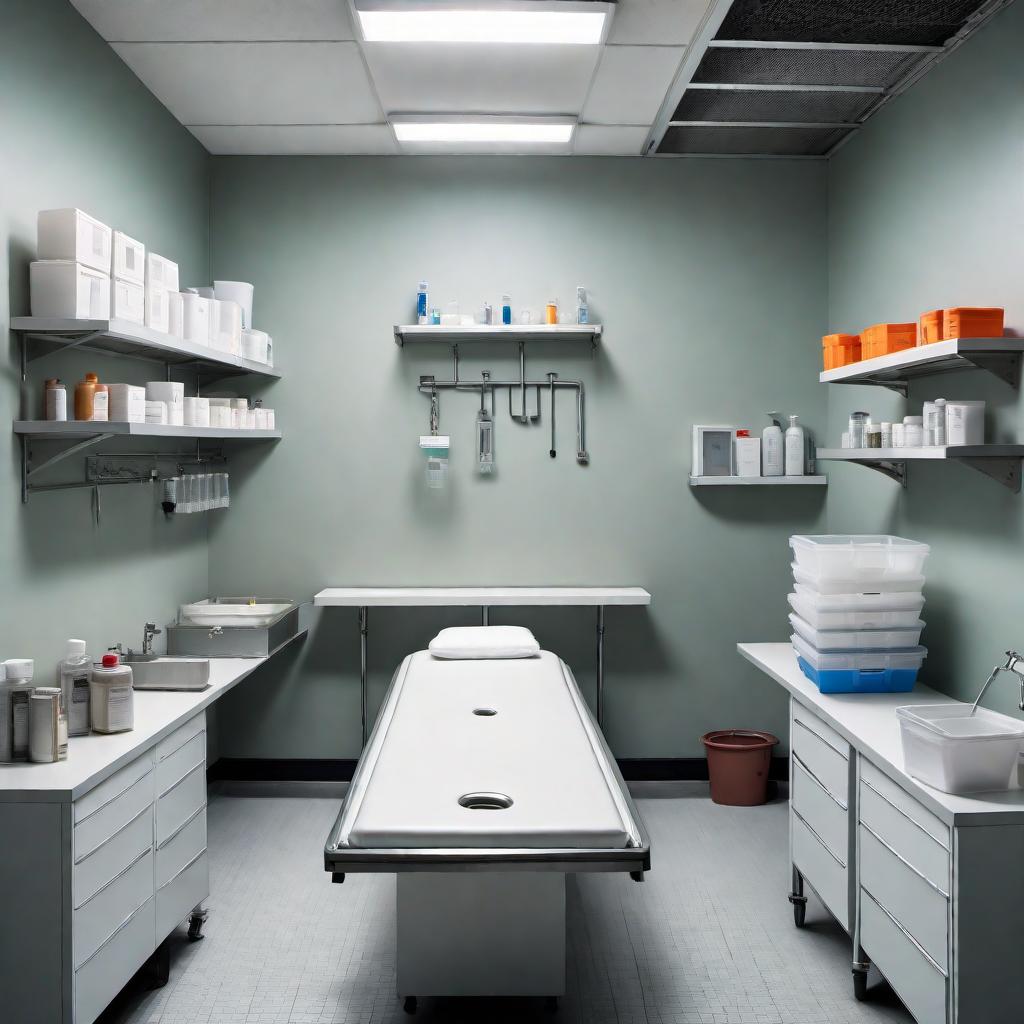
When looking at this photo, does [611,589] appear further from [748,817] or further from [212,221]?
[212,221]

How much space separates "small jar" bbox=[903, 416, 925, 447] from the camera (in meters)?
2.82

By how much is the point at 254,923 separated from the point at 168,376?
210 cm

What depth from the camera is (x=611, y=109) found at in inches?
146

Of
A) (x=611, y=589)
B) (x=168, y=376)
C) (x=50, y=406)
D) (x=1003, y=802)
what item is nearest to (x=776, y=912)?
(x=1003, y=802)

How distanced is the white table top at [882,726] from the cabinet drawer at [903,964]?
1.24ft

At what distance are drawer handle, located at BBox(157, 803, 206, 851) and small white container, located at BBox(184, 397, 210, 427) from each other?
1.31 metres

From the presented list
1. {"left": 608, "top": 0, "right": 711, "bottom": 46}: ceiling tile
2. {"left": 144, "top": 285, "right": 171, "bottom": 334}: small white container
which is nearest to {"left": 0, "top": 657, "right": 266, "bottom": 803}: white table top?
{"left": 144, "top": 285, "right": 171, "bottom": 334}: small white container

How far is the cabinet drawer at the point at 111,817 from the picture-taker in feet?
7.09

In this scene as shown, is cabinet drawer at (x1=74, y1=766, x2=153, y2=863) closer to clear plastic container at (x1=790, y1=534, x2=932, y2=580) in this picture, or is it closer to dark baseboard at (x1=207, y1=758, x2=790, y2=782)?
dark baseboard at (x1=207, y1=758, x2=790, y2=782)

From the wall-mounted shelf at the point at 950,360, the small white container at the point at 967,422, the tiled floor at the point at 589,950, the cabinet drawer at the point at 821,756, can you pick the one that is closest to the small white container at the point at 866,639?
the cabinet drawer at the point at 821,756

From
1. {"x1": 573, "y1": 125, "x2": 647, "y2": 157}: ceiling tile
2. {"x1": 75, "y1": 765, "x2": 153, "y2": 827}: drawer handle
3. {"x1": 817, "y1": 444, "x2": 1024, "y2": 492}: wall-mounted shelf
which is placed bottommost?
{"x1": 75, "y1": 765, "x2": 153, "y2": 827}: drawer handle

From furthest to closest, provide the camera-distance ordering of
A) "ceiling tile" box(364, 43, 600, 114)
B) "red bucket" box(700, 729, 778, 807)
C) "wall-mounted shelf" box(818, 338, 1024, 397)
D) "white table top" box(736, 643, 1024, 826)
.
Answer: "red bucket" box(700, 729, 778, 807)
"ceiling tile" box(364, 43, 600, 114)
"wall-mounted shelf" box(818, 338, 1024, 397)
"white table top" box(736, 643, 1024, 826)

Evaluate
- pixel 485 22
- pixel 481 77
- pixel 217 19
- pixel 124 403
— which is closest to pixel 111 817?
pixel 124 403

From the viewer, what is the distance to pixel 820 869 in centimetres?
281
